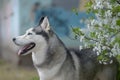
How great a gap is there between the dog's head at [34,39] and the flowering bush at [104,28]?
1.07m

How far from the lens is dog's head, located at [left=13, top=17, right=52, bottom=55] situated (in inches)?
345

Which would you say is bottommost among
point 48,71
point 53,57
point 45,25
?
point 48,71

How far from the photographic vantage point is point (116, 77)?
9.77m

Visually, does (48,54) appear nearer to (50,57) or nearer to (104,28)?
(50,57)

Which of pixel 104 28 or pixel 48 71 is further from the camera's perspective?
pixel 48 71

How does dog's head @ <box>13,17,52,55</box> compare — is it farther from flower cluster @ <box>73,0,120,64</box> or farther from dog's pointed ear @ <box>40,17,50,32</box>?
flower cluster @ <box>73,0,120,64</box>

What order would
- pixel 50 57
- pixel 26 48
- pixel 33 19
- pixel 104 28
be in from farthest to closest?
pixel 33 19, pixel 50 57, pixel 26 48, pixel 104 28

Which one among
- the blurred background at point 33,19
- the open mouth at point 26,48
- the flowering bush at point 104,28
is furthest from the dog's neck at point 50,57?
the blurred background at point 33,19

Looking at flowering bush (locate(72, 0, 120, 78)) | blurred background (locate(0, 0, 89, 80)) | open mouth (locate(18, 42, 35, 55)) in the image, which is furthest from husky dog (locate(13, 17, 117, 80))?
blurred background (locate(0, 0, 89, 80))

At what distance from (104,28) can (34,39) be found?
1.59m

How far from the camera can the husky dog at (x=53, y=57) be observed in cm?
882

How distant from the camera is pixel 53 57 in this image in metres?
8.94

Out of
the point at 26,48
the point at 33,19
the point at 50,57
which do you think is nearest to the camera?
the point at 26,48

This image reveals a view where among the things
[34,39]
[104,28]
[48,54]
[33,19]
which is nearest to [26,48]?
[34,39]
